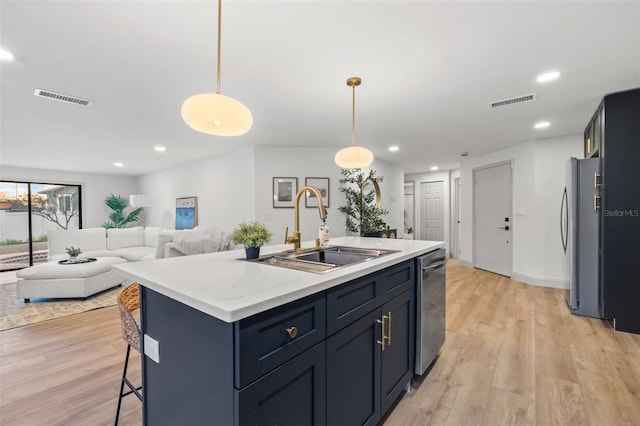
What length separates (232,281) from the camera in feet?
3.68

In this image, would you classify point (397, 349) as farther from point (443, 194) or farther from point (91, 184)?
point (91, 184)

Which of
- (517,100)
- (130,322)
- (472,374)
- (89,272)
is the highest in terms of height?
(517,100)

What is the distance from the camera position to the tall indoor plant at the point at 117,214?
25.5 ft

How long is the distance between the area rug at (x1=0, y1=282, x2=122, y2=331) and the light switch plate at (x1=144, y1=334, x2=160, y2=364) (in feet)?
10.2

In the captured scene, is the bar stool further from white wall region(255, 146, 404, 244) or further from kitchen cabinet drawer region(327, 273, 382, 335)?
white wall region(255, 146, 404, 244)

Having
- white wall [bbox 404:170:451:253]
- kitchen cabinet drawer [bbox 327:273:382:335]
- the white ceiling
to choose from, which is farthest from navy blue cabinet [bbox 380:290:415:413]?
white wall [bbox 404:170:451:253]

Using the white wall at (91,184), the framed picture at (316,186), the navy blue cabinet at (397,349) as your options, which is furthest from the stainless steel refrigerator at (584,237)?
the white wall at (91,184)

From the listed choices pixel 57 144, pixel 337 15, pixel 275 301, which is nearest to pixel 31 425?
pixel 275 301

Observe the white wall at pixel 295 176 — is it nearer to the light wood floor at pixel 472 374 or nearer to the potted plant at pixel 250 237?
the light wood floor at pixel 472 374

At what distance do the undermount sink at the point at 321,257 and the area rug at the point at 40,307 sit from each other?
3285mm

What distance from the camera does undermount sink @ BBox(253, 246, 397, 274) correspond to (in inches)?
56.6

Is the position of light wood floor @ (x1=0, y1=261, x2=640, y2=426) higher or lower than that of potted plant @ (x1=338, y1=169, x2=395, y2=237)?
lower

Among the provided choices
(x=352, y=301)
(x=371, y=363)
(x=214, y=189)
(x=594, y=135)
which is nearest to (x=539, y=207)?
(x=594, y=135)

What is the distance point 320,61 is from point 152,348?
2129mm
